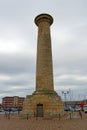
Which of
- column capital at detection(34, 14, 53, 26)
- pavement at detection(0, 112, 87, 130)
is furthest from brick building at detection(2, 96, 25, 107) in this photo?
pavement at detection(0, 112, 87, 130)

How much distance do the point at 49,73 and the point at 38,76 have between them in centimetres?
180

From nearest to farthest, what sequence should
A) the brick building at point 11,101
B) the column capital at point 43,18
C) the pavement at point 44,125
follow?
1. the pavement at point 44,125
2. the column capital at point 43,18
3. the brick building at point 11,101

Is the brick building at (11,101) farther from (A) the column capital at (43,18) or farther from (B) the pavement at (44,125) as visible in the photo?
(B) the pavement at (44,125)

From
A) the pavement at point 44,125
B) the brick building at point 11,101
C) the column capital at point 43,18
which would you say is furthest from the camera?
the brick building at point 11,101

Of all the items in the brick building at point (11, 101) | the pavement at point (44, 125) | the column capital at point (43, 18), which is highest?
the column capital at point (43, 18)

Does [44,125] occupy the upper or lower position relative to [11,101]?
lower

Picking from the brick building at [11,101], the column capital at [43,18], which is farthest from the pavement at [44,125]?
the brick building at [11,101]

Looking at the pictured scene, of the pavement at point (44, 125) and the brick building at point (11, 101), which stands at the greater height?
the brick building at point (11, 101)

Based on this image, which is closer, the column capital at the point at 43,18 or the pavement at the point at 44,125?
the pavement at the point at 44,125

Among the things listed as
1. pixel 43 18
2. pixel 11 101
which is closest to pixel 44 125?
pixel 43 18

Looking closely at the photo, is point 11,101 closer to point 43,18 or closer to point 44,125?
point 43,18

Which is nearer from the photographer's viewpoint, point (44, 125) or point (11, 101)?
point (44, 125)

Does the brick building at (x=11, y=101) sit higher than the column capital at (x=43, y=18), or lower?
lower

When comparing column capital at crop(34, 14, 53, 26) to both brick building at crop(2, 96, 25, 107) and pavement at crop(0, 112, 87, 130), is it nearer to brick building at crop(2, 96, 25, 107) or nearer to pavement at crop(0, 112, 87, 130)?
pavement at crop(0, 112, 87, 130)
